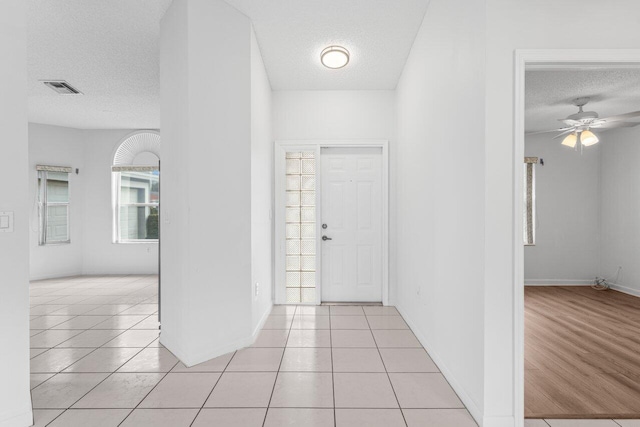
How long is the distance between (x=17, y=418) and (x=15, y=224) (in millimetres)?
1092

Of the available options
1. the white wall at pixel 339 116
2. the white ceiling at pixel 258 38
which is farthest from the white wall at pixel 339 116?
the white ceiling at pixel 258 38

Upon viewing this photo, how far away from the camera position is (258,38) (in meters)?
3.31

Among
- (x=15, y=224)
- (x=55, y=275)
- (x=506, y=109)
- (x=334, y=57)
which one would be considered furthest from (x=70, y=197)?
(x=506, y=109)

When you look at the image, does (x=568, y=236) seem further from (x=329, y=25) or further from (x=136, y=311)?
(x=136, y=311)

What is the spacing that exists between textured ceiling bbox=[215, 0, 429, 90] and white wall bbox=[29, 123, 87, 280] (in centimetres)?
473

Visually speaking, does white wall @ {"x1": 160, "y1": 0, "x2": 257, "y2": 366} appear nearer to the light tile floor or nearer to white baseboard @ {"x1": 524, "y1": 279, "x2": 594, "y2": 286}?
the light tile floor

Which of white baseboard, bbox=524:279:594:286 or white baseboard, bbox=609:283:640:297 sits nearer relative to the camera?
white baseboard, bbox=609:283:640:297

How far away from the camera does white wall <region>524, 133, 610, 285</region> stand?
5.80 m

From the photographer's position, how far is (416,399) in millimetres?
2160

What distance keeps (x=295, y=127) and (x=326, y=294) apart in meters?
2.30

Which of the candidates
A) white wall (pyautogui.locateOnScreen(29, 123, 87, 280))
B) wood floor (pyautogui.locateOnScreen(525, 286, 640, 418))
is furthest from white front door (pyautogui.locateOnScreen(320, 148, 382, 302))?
white wall (pyautogui.locateOnScreen(29, 123, 87, 280))

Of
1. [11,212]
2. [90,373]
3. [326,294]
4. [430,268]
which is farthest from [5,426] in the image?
[326,294]

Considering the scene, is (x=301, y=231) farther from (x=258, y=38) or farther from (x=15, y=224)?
(x=15, y=224)

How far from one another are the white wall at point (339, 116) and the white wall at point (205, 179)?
143 centimetres
